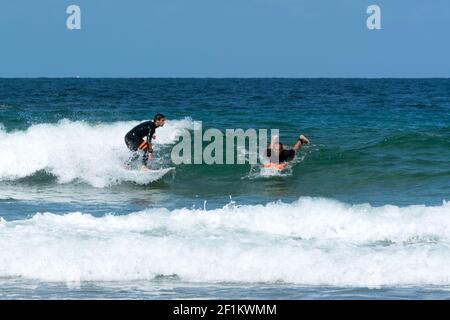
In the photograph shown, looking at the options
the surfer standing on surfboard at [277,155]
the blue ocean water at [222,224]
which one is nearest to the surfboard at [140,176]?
the blue ocean water at [222,224]

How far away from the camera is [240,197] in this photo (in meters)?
13.9

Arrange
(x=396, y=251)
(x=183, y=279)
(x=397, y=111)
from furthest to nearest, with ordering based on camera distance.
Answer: (x=397, y=111) < (x=396, y=251) < (x=183, y=279)

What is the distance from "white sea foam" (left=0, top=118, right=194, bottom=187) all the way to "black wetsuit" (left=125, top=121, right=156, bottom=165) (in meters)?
0.61

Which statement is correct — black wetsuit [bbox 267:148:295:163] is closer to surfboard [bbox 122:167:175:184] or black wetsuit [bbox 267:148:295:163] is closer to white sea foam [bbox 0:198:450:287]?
surfboard [bbox 122:167:175:184]

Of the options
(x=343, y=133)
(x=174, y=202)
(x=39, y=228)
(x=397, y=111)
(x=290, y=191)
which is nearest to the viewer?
(x=39, y=228)

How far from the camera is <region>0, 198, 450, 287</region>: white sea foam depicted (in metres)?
8.22

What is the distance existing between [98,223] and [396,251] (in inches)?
153

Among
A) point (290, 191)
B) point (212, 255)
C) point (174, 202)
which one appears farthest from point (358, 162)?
point (212, 255)

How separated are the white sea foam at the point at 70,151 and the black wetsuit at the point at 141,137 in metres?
0.61

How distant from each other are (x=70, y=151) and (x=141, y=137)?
3086 mm

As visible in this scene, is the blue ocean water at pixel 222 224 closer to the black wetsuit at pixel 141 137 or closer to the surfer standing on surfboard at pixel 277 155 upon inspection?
the surfer standing on surfboard at pixel 277 155

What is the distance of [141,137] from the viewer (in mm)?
15070

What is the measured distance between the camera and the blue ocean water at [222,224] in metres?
8.02

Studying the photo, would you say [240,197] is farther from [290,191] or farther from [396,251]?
[396,251]
